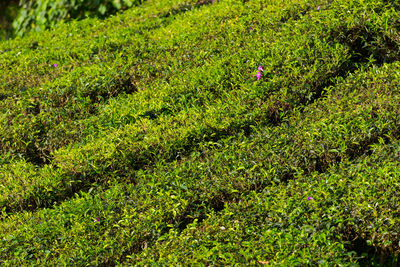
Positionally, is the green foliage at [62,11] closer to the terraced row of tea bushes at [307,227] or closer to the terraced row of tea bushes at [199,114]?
the terraced row of tea bushes at [199,114]

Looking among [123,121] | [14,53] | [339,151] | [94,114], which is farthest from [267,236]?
[14,53]

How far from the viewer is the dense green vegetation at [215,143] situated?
3857mm

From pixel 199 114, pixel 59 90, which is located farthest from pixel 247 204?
pixel 59 90

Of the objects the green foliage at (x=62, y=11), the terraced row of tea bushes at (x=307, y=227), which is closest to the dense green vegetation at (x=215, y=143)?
the terraced row of tea bushes at (x=307, y=227)

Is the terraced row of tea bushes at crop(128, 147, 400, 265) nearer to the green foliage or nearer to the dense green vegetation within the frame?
the dense green vegetation

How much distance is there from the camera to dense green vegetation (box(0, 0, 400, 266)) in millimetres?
3857

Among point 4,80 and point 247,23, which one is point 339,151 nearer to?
point 247,23

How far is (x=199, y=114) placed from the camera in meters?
5.17

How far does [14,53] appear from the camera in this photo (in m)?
7.30

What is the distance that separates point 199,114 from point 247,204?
4.31 feet

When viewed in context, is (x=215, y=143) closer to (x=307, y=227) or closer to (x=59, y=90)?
(x=307, y=227)

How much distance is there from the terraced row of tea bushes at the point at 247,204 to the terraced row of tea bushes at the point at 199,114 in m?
0.17

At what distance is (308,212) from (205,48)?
292 centimetres

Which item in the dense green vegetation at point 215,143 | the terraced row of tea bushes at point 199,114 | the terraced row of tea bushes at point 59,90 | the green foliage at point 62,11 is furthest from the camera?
the green foliage at point 62,11
